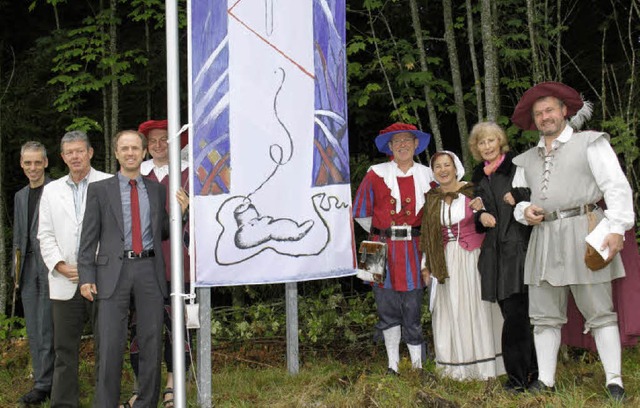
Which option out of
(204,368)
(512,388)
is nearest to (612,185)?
(512,388)

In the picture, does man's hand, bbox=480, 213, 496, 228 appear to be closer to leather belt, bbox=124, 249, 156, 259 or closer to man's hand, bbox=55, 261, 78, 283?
leather belt, bbox=124, 249, 156, 259

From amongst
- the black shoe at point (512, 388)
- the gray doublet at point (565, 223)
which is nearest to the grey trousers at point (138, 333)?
the black shoe at point (512, 388)

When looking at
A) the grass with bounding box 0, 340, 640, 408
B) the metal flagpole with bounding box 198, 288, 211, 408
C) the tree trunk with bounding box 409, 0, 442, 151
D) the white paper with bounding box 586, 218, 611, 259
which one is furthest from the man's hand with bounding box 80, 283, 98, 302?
the tree trunk with bounding box 409, 0, 442, 151

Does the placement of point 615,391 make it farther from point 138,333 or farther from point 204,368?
point 138,333

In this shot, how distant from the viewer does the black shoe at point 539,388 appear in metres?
4.73

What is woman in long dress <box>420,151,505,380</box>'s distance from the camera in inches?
214

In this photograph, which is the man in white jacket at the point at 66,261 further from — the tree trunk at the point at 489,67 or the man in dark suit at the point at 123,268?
the tree trunk at the point at 489,67

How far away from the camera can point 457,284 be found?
5480mm

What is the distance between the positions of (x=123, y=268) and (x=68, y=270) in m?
0.58

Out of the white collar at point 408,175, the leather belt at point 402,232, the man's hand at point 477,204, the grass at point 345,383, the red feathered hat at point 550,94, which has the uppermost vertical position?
the red feathered hat at point 550,94

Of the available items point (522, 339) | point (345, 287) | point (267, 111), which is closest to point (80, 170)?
point (267, 111)

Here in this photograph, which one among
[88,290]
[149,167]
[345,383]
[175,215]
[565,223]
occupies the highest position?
[149,167]

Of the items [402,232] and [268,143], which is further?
[402,232]

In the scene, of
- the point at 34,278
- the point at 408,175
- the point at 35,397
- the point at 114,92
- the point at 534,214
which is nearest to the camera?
the point at 534,214
